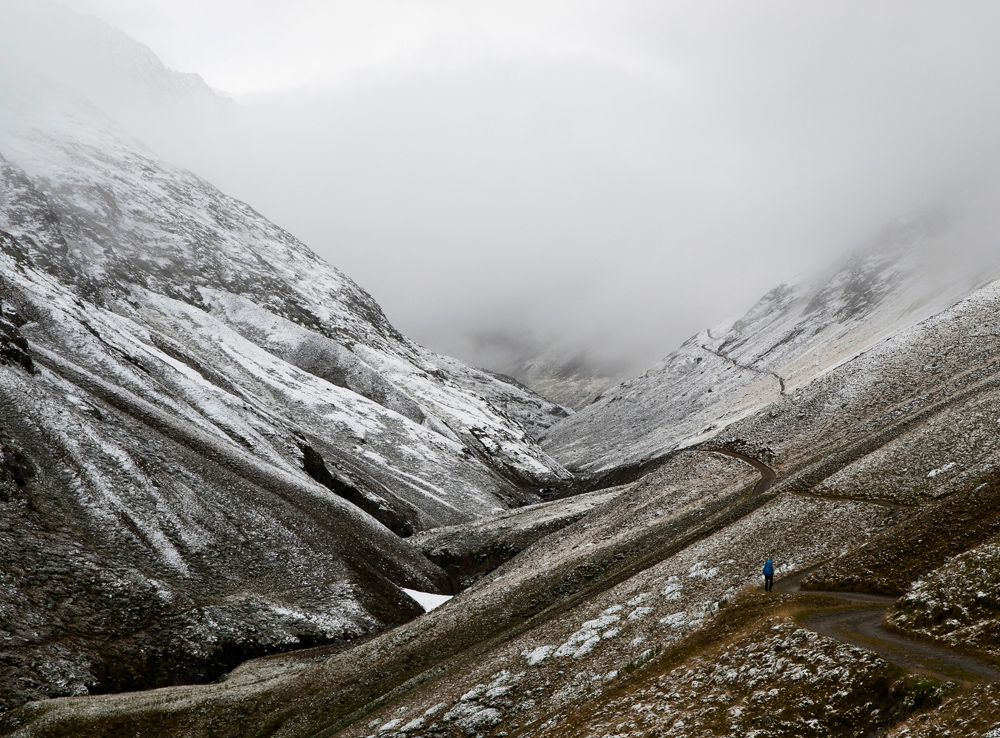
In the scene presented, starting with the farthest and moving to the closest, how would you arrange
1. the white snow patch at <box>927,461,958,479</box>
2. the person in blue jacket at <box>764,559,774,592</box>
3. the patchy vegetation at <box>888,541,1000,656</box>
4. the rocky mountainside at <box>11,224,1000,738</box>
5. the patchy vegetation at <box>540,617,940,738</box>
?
1. the white snow patch at <box>927,461,958,479</box>
2. the person in blue jacket at <box>764,559,774,592</box>
3. the rocky mountainside at <box>11,224,1000,738</box>
4. the patchy vegetation at <box>888,541,1000,656</box>
5. the patchy vegetation at <box>540,617,940,738</box>

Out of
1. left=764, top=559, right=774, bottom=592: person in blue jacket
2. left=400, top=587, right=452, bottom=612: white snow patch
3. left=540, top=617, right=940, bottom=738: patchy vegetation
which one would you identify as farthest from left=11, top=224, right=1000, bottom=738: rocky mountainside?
left=400, top=587, right=452, bottom=612: white snow patch

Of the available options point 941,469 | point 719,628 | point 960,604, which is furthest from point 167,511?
point 941,469

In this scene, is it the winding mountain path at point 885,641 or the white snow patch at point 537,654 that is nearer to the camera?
the winding mountain path at point 885,641

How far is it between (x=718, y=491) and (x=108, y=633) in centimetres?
5961

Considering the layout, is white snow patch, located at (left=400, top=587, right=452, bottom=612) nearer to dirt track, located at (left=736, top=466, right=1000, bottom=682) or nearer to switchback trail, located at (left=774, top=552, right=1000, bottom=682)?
dirt track, located at (left=736, top=466, right=1000, bottom=682)

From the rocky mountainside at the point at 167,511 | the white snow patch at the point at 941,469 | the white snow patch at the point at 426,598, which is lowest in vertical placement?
the white snow patch at the point at 426,598

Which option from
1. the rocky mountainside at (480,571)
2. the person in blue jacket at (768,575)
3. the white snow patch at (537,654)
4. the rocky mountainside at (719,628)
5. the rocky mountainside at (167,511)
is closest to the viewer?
the rocky mountainside at (719,628)

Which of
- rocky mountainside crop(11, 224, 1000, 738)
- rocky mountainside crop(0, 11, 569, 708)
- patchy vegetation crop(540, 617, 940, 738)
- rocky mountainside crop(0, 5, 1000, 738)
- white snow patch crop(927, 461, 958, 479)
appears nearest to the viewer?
patchy vegetation crop(540, 617, 940, 738)

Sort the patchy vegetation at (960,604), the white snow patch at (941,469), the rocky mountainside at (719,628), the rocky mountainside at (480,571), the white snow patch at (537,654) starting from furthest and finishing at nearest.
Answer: the white snow patch at (941,469) → the white snow patch at (537,654) → the rocky mountainside at (480,571) → the rocky mountainside at (719,628) → the patchy vegetation at (960,604)

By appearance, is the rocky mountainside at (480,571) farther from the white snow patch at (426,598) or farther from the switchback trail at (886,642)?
the white snow patch at (426,598)

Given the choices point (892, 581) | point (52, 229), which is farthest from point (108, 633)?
point (52, 229)

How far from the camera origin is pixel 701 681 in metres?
26.5

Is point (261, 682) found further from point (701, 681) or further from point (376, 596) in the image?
point (701, 681)

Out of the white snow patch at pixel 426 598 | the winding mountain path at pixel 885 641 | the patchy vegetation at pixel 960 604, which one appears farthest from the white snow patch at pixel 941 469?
the white snow patch at pixel 426 598
